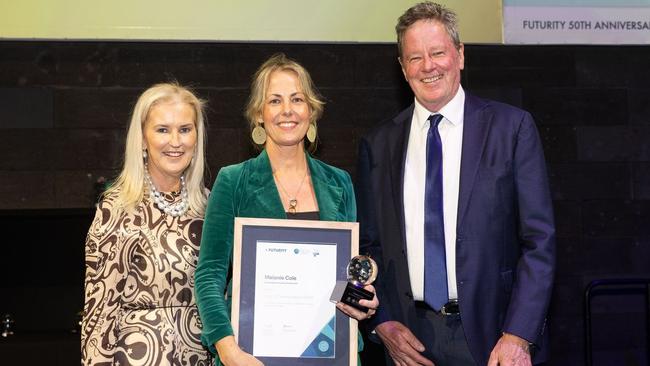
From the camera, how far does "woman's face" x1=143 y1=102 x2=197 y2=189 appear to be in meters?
2.95

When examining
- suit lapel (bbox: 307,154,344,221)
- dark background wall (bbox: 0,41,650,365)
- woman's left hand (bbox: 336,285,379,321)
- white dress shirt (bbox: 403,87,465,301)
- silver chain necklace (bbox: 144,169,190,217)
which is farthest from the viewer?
dark background wall (bbox: 0,41,650,365)

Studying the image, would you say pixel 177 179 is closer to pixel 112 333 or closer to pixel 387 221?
pixel 112 333

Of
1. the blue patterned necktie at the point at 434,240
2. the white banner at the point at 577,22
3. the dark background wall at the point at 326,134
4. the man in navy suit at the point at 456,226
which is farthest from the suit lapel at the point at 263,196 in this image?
the white banner at the point at 577,22

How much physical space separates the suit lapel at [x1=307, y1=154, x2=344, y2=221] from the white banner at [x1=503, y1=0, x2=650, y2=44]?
2.40m

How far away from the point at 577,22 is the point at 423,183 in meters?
2.60

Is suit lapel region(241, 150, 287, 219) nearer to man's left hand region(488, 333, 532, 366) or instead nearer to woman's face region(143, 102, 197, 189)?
woman's face region(143, 102, 197, 189)

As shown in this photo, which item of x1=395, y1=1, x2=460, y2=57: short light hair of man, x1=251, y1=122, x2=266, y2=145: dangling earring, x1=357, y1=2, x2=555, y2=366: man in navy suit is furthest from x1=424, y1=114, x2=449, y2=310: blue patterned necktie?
x1=251, y1=122, x2=266, y2=145: dangling earring

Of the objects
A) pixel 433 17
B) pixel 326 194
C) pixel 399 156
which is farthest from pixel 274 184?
pixel 433 17

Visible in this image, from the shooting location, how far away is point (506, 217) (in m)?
2.70

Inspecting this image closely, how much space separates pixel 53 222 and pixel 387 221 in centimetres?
261

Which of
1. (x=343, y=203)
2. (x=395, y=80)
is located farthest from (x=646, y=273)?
(x=343, y=203)

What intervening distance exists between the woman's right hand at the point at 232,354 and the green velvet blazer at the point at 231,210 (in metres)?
0.02

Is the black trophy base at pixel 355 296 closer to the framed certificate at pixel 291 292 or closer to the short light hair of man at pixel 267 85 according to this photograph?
the framed certificate at pixel 291 292

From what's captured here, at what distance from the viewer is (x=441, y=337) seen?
106 inches
